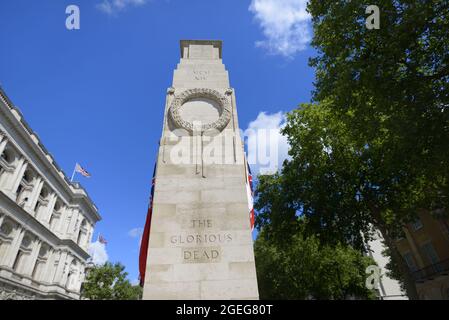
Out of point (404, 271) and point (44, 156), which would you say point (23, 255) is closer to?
point (44, 156)

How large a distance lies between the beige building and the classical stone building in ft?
162

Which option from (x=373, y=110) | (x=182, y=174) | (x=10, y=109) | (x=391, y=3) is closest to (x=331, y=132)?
(x=373, y=110)

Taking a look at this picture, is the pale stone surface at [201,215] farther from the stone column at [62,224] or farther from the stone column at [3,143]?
the stone column at [62,224]

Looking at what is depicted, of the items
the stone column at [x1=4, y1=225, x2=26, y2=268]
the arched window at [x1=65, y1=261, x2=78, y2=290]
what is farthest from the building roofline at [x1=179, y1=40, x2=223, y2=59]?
the arched window at [x1=65, y1=261, x2=78, y2=290]

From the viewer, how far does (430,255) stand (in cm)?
3097

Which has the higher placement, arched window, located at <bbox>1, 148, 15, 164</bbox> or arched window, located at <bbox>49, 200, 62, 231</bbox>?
arched window, located at <bbox>1, 148, 15, 164</bbox>

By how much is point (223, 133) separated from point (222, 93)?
1.94 metres

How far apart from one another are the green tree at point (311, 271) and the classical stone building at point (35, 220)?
34.6m

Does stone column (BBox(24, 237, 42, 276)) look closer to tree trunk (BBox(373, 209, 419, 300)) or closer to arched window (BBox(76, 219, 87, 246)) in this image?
arched window (BBox(76, 219, 87, 246))

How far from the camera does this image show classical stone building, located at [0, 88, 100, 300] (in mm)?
36125

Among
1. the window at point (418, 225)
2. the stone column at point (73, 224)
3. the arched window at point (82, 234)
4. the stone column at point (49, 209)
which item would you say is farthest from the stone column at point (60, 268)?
the window at point (418, 225)

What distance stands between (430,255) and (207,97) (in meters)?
34.9
